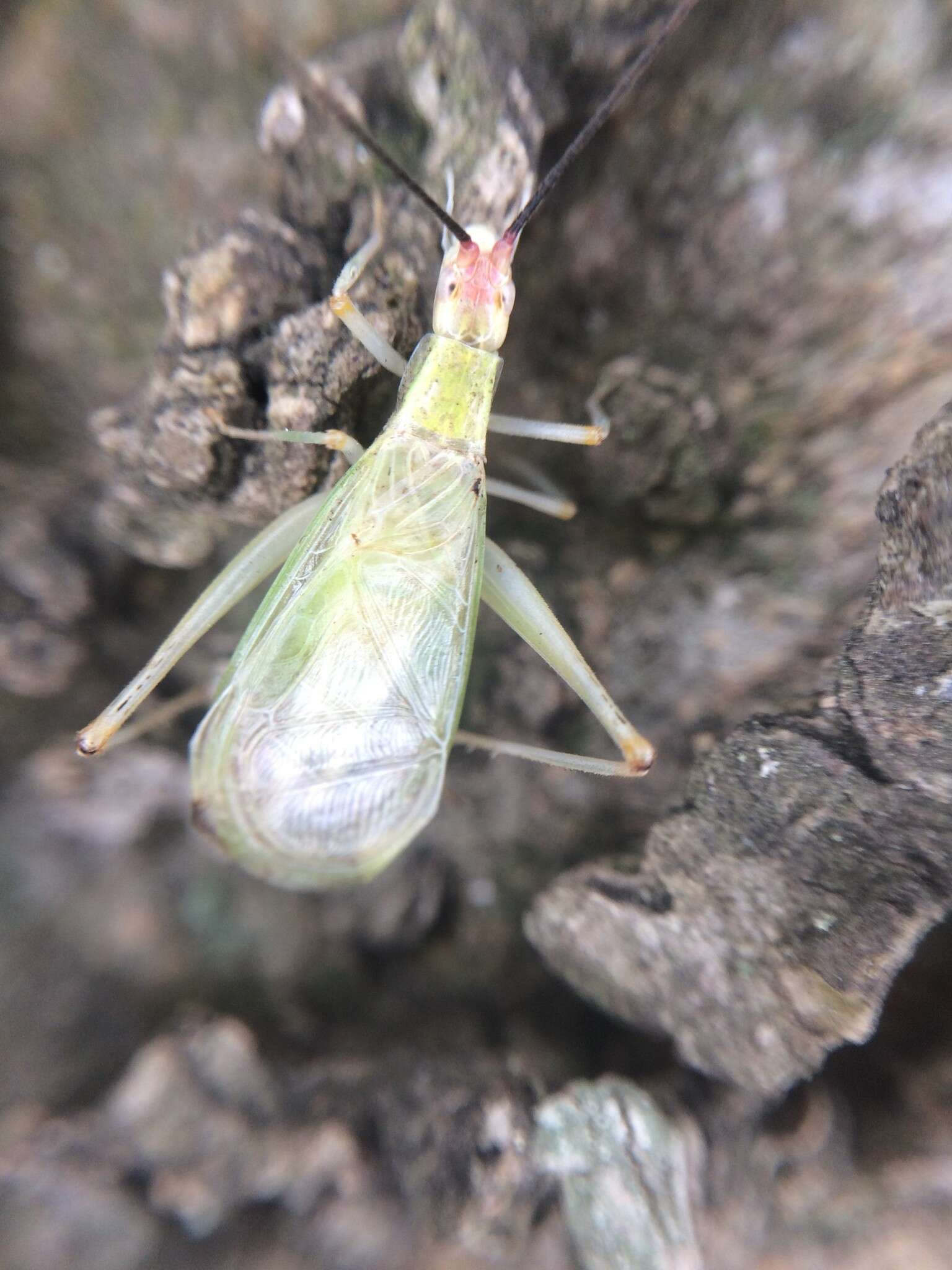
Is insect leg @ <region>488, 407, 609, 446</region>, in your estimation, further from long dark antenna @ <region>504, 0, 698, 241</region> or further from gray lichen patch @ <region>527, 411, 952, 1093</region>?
gray lichen patch @ <region>527, 411, 952, 1093</region>

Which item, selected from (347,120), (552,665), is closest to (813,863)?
(552,665)

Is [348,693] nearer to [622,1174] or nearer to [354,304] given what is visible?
[354,304]


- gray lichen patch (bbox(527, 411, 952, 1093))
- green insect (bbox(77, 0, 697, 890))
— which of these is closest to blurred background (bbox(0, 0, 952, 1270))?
gray lichen patch (bbox(527, 411, 952, 1093))

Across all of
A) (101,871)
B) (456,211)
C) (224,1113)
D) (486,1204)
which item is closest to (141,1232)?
(224,1113)

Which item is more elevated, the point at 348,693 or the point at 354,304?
the point at 354,304

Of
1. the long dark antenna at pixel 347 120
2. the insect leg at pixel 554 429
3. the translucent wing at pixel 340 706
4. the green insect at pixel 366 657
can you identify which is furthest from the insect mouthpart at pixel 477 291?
the translucent wing at pixel 340 706

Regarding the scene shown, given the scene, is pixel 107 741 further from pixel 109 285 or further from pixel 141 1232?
pixel 109 285
